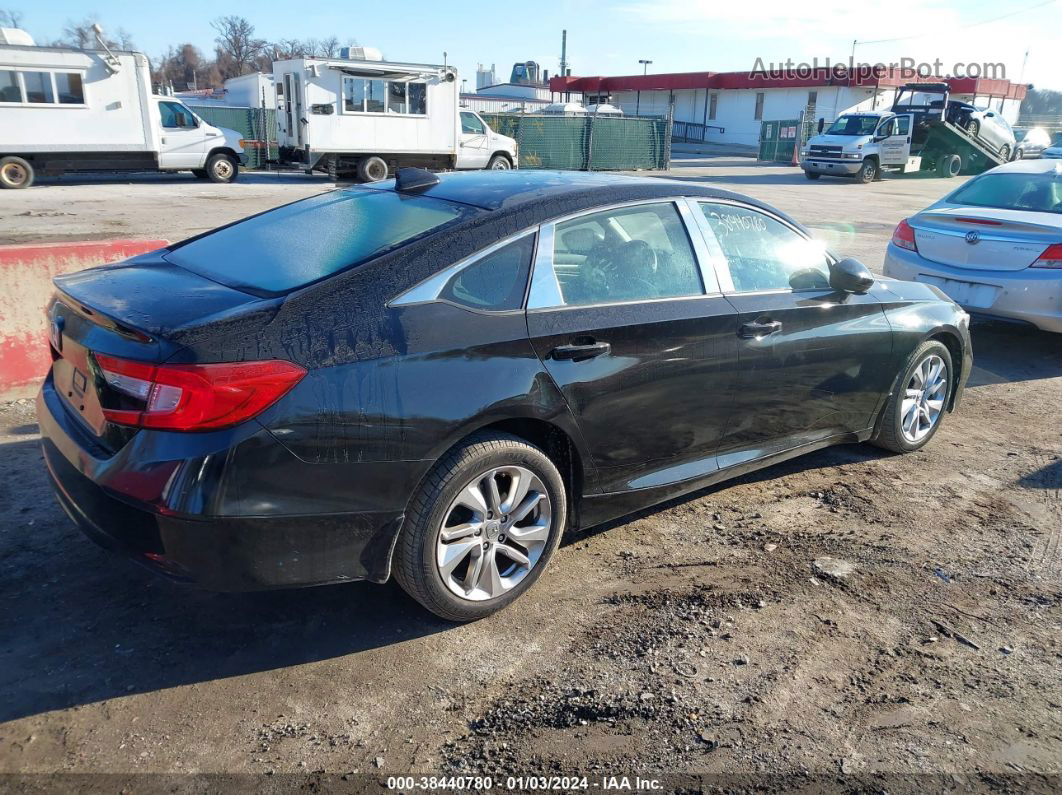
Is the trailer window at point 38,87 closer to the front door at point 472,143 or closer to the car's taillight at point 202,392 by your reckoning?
the front door at point 472,143

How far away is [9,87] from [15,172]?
1769mm

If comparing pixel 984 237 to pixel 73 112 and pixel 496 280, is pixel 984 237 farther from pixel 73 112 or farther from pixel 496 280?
pixel 73 112

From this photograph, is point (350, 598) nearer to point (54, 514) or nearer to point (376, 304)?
point (376, 304)

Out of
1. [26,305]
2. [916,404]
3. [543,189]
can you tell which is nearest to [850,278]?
[916,404]

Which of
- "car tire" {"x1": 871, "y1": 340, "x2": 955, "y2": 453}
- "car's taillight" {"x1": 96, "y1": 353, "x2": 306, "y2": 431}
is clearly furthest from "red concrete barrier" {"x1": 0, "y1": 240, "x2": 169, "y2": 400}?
"car tire" {"x1": 871, "y1": 340, "x2": 955, "y2": 453}

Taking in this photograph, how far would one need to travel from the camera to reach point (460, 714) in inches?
110

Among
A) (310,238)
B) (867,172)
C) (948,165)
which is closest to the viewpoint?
(310,238)

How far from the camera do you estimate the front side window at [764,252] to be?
4.03 meters

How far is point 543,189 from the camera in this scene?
364 centimetres

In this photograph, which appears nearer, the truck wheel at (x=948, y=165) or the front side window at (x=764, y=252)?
the front side window at (x=764, y=252)

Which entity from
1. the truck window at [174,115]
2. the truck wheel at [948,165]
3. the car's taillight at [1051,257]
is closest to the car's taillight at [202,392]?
the car's taillight at [1051,257]

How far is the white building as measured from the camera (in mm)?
48000

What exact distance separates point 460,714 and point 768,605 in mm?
1415

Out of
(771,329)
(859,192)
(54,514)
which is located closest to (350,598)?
(54,514)
